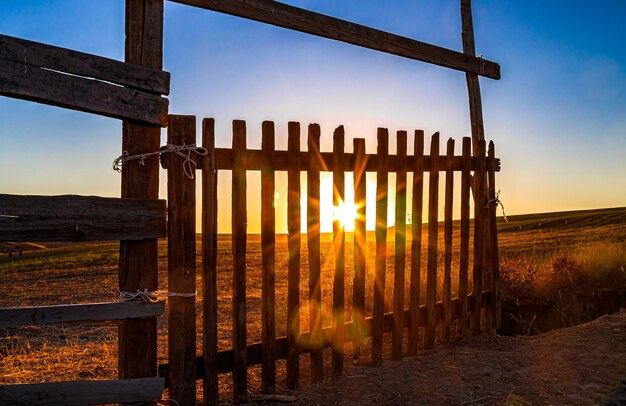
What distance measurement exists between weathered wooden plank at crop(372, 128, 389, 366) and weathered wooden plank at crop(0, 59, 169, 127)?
2.36 m

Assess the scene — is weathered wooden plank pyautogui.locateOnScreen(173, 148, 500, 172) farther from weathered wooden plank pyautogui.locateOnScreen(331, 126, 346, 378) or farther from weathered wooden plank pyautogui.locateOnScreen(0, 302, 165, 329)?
weathered wooden plank pyautogui.locateOnScreen(0, 302, 165, 329)

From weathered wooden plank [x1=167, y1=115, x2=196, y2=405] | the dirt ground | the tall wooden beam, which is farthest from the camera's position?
the tall wooden beam

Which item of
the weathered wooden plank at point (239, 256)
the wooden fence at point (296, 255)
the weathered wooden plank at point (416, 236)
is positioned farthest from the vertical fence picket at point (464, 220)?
the weathered wooden plank at point (239, 256)

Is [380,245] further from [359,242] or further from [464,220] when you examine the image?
[464,220]

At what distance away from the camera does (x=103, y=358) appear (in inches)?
219

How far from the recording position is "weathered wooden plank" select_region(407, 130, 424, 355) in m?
5.91

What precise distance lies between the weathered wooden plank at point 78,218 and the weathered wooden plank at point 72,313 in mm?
472

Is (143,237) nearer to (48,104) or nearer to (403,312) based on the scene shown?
(48,104)

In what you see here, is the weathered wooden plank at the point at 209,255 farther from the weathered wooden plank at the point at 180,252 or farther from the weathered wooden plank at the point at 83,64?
the weathered wooden plank at the point at 83,64

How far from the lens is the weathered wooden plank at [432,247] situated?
612cm

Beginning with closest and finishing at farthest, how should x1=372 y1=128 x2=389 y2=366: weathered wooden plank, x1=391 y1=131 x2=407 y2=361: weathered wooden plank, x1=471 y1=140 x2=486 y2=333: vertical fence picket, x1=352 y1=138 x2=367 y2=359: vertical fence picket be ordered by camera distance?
1. x1=352 y1=138 x2=367 y2=359: vertical fence picket
2. x1=372 y1=128 x2=389 y2=366: weathered wooden plank
3. x1=391 y1=131 x2=407 y2=361: weathered wooden plank
4. x1=471 y1=140 x2=486 y2=333: vertical fence picket

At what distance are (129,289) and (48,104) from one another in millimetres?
1407

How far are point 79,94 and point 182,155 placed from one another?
84 cm

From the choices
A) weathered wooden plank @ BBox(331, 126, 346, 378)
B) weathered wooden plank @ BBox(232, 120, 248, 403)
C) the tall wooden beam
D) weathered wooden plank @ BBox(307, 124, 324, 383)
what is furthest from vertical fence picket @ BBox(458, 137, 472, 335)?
weathered wooden plank @ BBox(232, 120, 248, 403)
